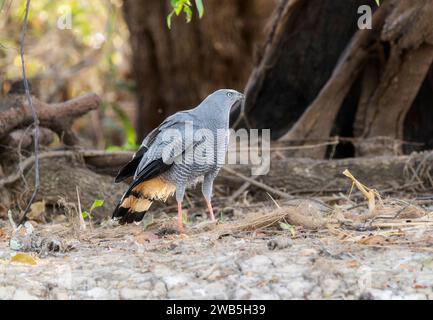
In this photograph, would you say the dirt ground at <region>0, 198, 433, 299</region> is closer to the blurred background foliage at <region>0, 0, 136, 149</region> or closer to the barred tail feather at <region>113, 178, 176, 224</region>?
the barred tail feather at <region>113, 178, 176, 224</region>

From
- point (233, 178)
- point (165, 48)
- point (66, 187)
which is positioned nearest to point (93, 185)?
point (66, 187)

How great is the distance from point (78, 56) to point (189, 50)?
4108 mm

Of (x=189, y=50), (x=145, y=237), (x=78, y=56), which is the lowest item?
(x=145, y=237)

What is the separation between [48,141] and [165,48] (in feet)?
12.3

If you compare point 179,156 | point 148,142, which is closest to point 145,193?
point 148,142

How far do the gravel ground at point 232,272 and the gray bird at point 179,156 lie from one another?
80cm

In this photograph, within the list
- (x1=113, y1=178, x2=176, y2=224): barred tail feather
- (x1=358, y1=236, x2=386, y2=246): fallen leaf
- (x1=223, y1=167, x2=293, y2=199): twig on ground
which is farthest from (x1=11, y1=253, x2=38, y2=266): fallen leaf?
(x1=223, y1=167, x2=293, y2=199): twig on ground

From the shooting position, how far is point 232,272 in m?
3.90

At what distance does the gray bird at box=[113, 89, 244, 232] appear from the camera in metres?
5.19

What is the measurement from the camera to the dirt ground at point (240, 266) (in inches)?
146

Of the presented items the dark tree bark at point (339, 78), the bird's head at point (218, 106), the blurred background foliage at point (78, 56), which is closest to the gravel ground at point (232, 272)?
the bird's head at point (218, 106)

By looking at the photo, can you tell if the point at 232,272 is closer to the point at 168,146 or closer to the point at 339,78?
the point at 168,146

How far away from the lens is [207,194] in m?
5.65

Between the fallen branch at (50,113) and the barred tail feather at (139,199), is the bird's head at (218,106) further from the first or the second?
the fallen branch at (50,113)
